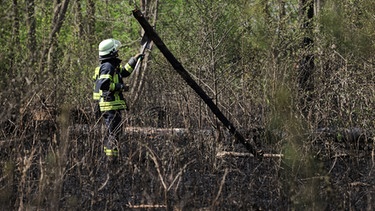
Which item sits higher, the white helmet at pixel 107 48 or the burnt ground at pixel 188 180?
the white helmet at pixel 107 48

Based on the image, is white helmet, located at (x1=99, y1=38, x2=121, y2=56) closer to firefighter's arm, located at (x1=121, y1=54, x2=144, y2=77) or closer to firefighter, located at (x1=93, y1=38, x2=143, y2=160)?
firefighter, located at (x1=93, y1=38, x2=143, y2=160)

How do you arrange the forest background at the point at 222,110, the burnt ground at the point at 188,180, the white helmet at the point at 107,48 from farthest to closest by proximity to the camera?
the white helmet at the point at 107,48 < the forest background at the point at 222,110 < the burnt ground at the point at 188,180

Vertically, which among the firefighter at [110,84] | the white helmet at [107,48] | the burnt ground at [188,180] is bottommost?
the burnt ground at [188,180]

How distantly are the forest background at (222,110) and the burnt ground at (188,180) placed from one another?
0.09 feet

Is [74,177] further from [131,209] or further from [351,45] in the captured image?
[351,45]

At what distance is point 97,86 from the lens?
31.7 feet

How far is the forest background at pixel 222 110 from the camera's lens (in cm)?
665

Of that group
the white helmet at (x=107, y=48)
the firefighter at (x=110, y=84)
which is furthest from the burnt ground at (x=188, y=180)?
the white helmet at (x=107, y=48)

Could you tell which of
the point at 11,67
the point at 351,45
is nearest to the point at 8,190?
the point at 11,67

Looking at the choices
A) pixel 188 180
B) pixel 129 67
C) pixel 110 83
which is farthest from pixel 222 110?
pixel 188 180

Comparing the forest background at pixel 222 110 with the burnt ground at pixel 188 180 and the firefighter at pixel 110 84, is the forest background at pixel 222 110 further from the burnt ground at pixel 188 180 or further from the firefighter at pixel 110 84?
the firefighter at pixel 110 84

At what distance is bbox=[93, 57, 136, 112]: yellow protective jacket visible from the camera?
31.2 ft

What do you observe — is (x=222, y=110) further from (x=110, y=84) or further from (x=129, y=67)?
(x=110, y=84)

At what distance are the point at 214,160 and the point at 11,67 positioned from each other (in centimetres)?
318
